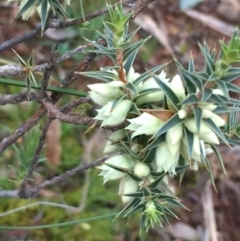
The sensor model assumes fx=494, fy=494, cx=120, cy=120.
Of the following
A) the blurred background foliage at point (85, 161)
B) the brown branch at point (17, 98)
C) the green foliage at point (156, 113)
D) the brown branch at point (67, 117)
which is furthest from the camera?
the blurred background foliage at point (85, 161)

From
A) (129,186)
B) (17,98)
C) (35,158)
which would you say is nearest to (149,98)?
(129,186)

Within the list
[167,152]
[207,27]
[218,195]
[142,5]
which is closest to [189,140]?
[167,152]

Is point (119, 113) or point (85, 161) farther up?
point (85, 161)

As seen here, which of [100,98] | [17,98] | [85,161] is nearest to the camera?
[100,98]

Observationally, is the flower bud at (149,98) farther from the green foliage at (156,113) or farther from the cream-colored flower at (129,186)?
the cream-colored flower at (129,186)

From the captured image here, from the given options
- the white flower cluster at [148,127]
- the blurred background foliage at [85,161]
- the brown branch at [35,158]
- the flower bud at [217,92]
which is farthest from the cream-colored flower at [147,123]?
the blurred background foliage at [85,161]

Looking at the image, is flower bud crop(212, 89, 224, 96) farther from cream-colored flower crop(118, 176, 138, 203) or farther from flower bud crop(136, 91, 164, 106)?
cream-colored flower crop(118, 176, 138, 203)

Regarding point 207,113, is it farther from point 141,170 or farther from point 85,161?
point 85,161
